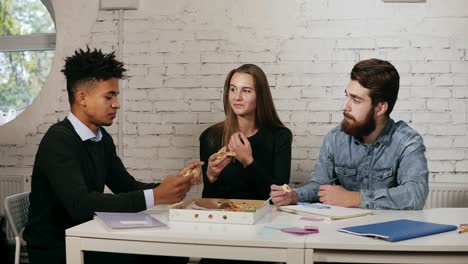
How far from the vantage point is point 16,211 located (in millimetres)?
2875

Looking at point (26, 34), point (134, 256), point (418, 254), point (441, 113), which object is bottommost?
point (134, 256)

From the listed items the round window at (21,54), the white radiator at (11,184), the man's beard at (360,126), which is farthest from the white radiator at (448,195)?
the round window at (21,54)

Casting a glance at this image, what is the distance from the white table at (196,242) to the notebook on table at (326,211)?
0.29 meters

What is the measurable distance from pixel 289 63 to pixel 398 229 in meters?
2.13

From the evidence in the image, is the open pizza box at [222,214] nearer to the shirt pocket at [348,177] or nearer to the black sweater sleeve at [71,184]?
the black sweater sleeve at [71,184]

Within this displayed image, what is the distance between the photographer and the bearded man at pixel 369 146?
2.77 metres

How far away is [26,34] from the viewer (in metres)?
4.83

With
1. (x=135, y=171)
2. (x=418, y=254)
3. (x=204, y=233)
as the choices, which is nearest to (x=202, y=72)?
(x=135, y=171)

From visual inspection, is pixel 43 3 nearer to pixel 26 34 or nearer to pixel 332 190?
pixel 26 34

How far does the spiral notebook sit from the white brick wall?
192 centimetres

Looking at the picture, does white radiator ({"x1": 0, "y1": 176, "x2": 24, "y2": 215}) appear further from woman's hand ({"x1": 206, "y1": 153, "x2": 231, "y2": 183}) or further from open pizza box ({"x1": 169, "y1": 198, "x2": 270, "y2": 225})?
open pizza box ({"x1": 169, "y1": 198, "x2": 270, "y2": 225})

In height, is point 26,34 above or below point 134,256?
above

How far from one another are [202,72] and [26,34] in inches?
63.7

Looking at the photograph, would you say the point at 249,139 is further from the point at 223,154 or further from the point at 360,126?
the point at 360,126
